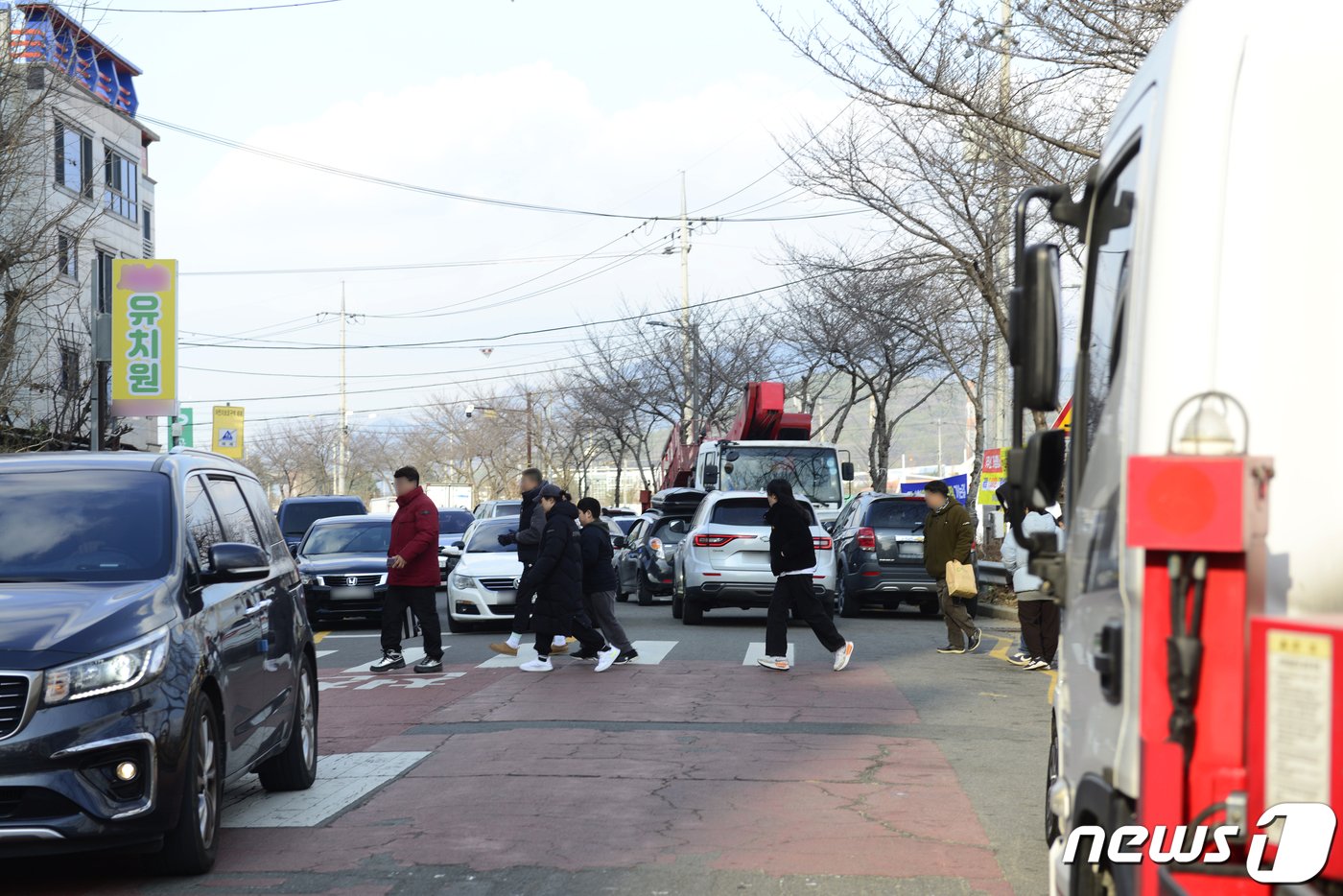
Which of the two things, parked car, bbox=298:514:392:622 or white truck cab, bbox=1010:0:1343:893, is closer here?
white truck cab, bbox=1010:0:1343:893

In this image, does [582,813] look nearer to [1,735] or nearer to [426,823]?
[426,823]

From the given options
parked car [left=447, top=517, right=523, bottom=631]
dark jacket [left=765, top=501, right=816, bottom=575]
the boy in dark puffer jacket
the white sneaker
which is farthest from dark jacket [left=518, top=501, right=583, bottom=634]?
parked car [left=447, top=517, right=523, bottom=631]

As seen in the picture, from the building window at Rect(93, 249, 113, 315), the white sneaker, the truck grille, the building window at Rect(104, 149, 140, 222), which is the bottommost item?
the white sneaker

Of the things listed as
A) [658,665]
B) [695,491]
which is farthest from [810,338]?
[658,665]

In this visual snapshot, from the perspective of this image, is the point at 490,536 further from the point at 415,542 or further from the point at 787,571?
the point at 787,571

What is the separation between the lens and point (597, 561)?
1491 centimetres

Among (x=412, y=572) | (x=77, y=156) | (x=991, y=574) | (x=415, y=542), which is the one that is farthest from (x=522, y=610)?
(x=77, y=156)

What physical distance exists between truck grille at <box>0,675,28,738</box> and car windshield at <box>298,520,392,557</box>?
15414 mm

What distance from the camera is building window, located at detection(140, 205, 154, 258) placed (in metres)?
50.6

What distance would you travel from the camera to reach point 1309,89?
332 cm

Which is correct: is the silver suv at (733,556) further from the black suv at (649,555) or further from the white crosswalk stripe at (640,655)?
the black suv at (649,555)

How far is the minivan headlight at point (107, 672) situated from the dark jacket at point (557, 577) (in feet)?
27.1

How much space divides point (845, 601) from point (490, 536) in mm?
5497

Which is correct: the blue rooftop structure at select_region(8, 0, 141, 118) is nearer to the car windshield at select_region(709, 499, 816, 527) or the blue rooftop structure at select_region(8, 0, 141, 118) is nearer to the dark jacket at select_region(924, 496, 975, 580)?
the car windshield at select_region(709, 499, 816, 527)
